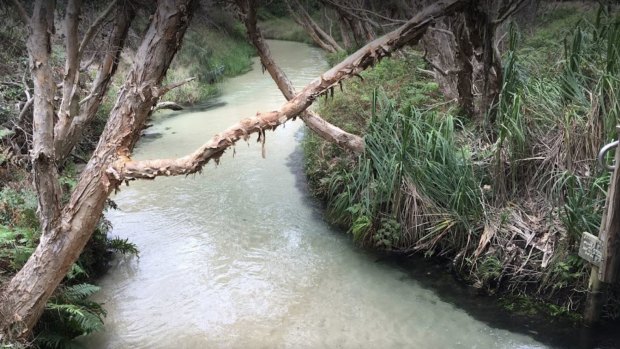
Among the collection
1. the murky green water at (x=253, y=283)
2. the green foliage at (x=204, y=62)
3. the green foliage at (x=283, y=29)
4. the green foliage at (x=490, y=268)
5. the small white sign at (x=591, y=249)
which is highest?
the green foliage at (x=283, y=29)

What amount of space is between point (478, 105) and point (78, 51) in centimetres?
412

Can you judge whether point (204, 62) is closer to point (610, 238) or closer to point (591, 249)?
point (591, 249)

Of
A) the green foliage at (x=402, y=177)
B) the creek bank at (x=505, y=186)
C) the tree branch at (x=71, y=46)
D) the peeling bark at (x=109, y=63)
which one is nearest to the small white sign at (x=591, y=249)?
the creek bank at (x=505, y=186)

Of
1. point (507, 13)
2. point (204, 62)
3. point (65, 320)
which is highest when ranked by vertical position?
point (507, 13)

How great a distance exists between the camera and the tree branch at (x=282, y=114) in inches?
131

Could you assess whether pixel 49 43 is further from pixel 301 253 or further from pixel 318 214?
pixel 318 214

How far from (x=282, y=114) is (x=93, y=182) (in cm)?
134

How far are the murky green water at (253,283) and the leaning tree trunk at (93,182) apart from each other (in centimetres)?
82

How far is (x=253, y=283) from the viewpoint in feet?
→ 15.7

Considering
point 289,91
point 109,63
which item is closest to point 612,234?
point 289,91

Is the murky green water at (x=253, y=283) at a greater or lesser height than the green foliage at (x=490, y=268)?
lesser

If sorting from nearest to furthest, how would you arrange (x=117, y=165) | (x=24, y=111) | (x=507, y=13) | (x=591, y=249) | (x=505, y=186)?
(x=117, y=165) → (x=591, y=249) → (x=505, y=186) → (x=507, y=13) → (x=24, y=111)

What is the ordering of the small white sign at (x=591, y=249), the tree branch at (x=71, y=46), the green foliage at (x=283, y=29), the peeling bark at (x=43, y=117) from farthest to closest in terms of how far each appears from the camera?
1. the green foliage at (x=283, y=29)
2. the tree branch at (x=71, y=46)
3. the small white sign at (x=591, y=249)
4. the peeling bark at (x=43, y=117)

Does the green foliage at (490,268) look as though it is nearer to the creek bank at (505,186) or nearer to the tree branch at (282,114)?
the creek bank at (505,186)
